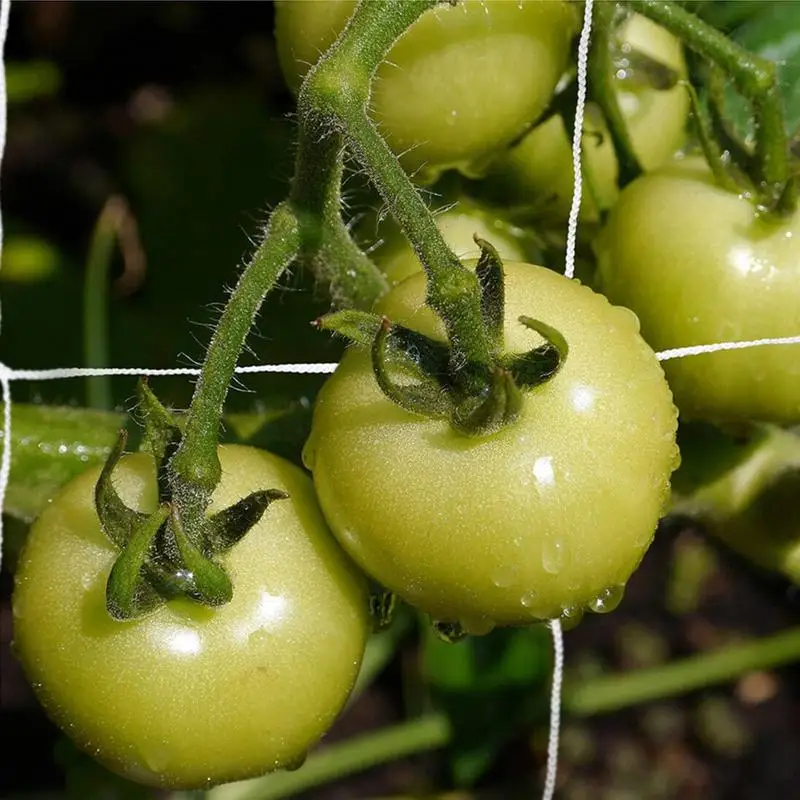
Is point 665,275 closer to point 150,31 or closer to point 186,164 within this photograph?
point 186,164

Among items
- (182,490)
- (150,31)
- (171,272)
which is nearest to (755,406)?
(182,490)

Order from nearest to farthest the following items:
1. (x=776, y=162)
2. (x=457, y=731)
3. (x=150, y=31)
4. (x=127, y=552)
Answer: (x=127, y=552) → (x=776, y=162) → (x=457, y=731) → (x=150, y=31)

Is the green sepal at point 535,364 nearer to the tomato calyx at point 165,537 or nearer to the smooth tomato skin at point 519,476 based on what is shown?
the smooth tomato skin at point 519,476

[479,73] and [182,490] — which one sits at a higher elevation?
[479,73]

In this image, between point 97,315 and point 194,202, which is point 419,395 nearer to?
point 97,315

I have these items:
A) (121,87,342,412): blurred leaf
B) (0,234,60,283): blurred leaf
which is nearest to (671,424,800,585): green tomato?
(121,87,342,412): blurred leaf

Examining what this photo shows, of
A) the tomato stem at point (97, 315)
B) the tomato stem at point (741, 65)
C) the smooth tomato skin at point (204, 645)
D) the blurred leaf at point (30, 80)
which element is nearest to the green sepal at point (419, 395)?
the smooth tomato skin at point (204, 645)

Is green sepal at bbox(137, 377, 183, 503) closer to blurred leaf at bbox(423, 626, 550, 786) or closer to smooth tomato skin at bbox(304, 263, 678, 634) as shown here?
smooth tomato skin at bbox(304, 263, 678, 634)

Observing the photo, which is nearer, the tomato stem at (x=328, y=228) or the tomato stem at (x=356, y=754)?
the tomato stem at (x=328, y=228)
